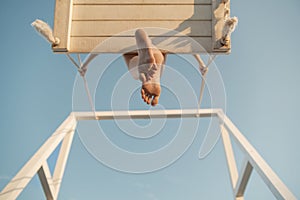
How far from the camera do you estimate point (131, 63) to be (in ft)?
6.61

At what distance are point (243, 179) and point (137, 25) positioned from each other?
1441 mm

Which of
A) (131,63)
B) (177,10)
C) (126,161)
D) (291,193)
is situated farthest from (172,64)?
(291,193)

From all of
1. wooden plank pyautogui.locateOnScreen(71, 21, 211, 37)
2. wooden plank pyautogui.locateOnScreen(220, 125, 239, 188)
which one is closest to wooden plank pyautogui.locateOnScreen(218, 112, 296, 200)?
wooden plank pyautogui.locateOnScreen(220, 125, 239, 188)

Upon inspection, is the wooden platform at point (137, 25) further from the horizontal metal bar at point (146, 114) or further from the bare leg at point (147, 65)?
the horizontal metal bar at point (146, 114)

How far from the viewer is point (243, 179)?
7.61ft

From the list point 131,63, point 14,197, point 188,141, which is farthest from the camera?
point 188,141

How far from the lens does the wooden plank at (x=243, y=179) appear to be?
219cm

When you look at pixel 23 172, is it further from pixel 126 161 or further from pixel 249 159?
pixel 249 159

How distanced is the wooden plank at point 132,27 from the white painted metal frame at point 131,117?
88 cm

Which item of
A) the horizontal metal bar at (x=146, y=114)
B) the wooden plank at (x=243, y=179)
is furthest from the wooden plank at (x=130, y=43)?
the horizontal metal bar at (x=146, y=114)

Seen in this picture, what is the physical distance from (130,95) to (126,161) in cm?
55

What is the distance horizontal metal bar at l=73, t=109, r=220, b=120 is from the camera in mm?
2912

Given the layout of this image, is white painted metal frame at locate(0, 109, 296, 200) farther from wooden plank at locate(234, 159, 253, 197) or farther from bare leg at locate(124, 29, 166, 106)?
bare leg at locate(124, 29, 166, 106)

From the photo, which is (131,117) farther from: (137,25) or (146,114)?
(137,25)
